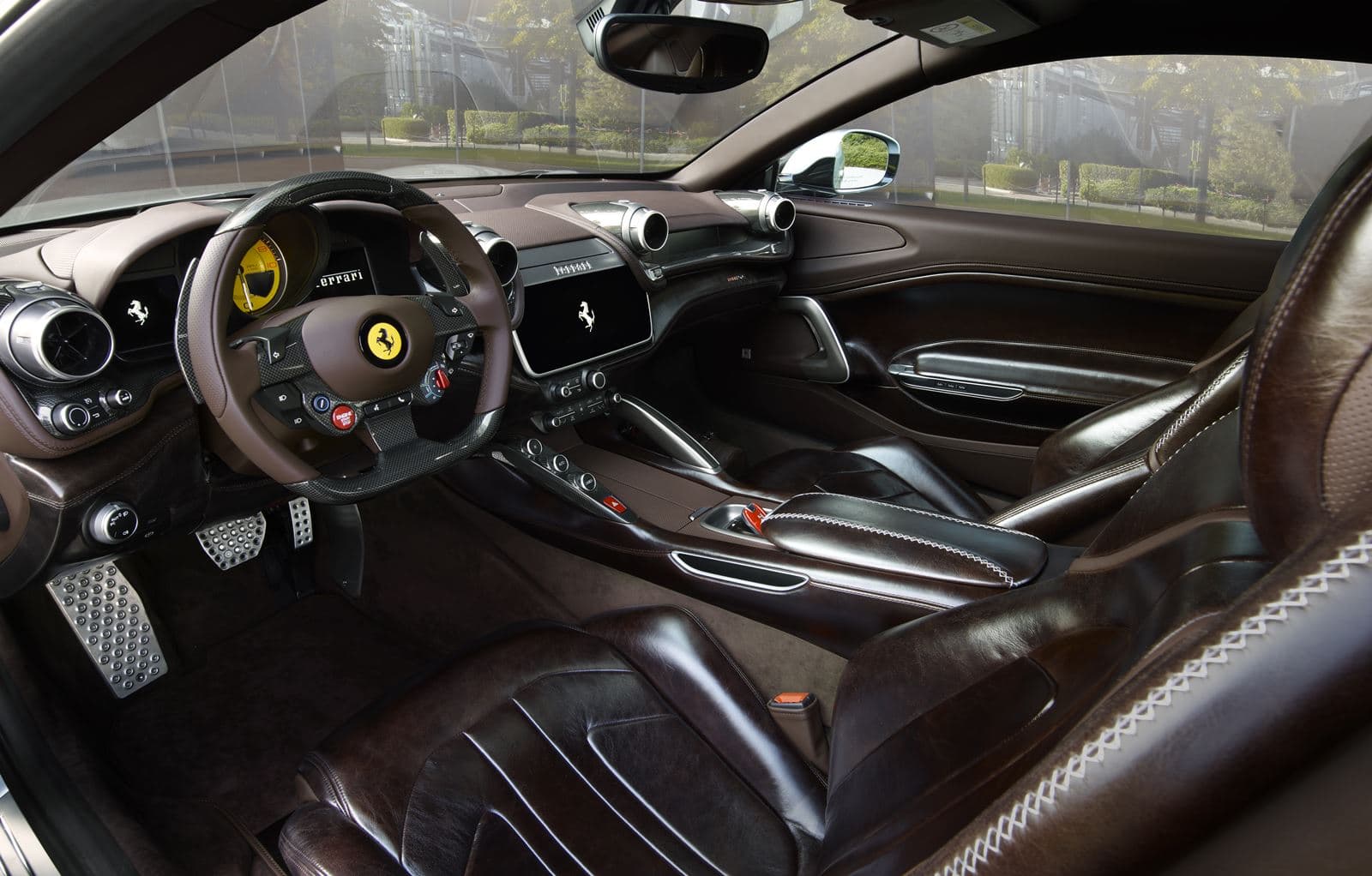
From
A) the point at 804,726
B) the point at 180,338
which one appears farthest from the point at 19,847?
the point at 804,726

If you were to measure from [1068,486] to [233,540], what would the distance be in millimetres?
1758

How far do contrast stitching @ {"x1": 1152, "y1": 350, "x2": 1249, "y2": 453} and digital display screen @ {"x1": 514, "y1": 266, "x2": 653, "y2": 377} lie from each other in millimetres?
1234

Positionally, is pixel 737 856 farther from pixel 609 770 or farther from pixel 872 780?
pixel 872 780

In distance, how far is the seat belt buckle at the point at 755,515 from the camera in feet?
6.64

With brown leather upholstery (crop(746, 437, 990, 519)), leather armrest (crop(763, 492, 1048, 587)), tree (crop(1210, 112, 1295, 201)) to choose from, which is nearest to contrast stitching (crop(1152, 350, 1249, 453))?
leather armrest (crop(763, 492, 1048, 587))

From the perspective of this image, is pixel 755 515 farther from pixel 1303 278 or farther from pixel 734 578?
pixel 1303 278

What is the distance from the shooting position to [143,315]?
5.03ft

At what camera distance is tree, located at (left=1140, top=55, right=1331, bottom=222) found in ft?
7.48

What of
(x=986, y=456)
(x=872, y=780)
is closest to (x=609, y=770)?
(x=872, y=780)

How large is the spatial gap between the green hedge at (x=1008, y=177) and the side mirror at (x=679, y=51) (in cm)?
126

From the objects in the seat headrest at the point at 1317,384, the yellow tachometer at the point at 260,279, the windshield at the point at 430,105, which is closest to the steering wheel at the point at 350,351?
the yellow tachometer at the point at 260,279

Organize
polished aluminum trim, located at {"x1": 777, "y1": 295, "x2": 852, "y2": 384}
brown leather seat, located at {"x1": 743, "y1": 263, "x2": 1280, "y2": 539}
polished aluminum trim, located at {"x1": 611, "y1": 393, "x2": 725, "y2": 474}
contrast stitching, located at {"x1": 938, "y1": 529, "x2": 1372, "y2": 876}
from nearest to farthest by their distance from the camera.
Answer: contrast stitching, located at {"x1": 938, "y1": 529, "x2": 1372, "y2": 876}
brown leather seat, located at {"x1": 743, "y1": 263, "x2": 1280, "y2": 539}
polished aluminum trim, located at {"x1": 611, "y1": 393, "x2": 725, "y2": 474}
polished aluminum trim, located at {"x1": 777, "y1": 295, "x2": 852, "y2": 384}

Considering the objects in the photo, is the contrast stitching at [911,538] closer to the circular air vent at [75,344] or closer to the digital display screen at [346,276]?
the digital display screen at [346,276]

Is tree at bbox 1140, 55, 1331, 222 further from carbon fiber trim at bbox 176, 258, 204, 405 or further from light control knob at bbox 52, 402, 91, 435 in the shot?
light control knob at bbox 52, 402, 91, 435
